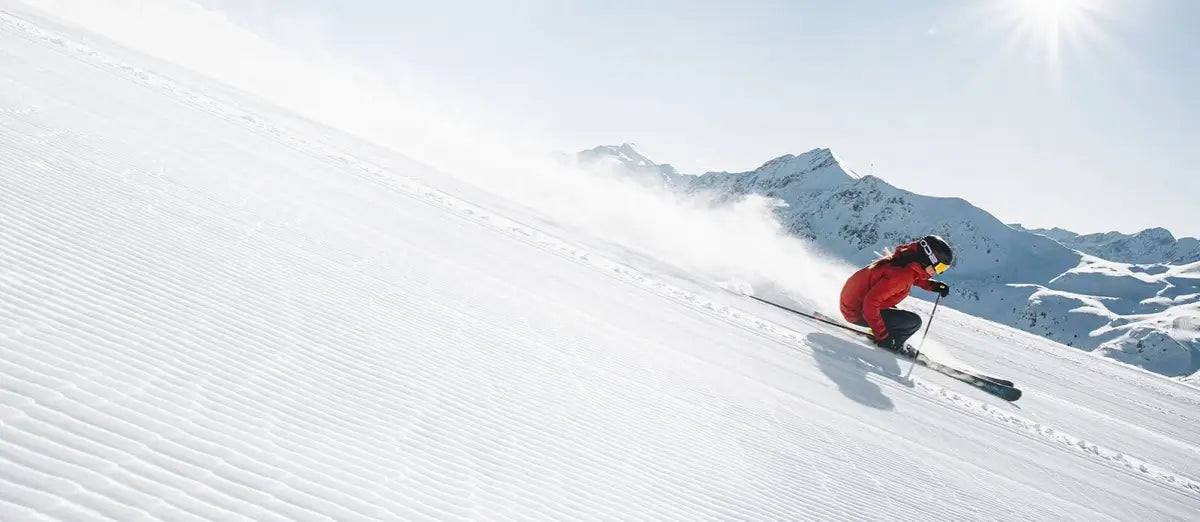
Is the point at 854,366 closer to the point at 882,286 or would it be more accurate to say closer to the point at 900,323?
the point at 882,286

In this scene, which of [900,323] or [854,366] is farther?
[900,323]

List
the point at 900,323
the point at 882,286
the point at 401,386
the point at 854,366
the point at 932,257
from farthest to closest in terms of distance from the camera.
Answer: the point at 900,323 → the point at 882,286 → the point at 932,257 → the point at 854,366 → the point at 401,386

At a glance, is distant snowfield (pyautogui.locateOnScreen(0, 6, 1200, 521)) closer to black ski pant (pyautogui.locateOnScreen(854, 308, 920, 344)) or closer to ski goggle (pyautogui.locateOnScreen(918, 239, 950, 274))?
black ski pant (pyautogui.locateOnScreen(854, 308, 920, 344))

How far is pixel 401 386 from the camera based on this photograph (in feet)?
15.9

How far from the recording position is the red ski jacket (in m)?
11.1

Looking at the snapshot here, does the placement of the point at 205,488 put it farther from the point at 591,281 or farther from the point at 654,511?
the point at 591,281

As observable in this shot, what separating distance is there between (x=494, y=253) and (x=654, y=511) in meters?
7.72

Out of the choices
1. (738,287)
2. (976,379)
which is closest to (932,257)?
(976,379)

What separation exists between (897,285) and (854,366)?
6.56 ft

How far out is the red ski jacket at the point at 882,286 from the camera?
11062mm

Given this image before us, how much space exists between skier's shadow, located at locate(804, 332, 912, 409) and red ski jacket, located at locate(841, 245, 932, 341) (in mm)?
577

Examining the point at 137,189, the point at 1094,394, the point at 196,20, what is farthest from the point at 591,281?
the point at 196,20

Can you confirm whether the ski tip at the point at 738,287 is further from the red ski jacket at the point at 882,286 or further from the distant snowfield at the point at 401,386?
the red ski jacket at the point at 882,286

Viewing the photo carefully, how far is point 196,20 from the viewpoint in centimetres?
5872
